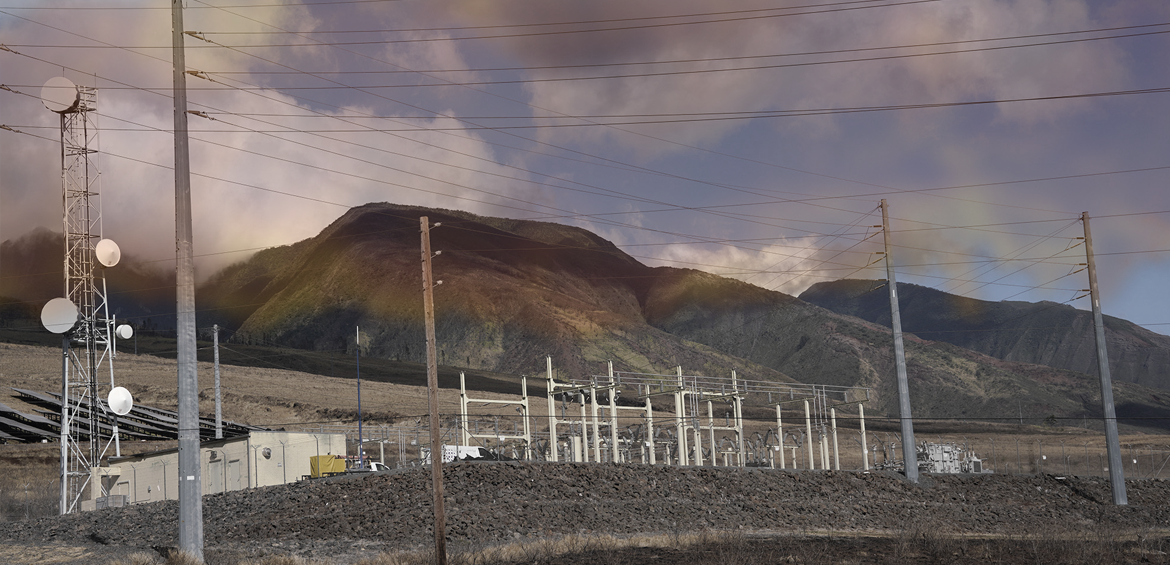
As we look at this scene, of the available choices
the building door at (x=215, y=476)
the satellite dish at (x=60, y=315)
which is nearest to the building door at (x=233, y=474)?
the building door at (x=215, y=476)

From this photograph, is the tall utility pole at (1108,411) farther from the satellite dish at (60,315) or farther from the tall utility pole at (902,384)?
the satellite dish at (60,315)

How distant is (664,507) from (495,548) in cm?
1136

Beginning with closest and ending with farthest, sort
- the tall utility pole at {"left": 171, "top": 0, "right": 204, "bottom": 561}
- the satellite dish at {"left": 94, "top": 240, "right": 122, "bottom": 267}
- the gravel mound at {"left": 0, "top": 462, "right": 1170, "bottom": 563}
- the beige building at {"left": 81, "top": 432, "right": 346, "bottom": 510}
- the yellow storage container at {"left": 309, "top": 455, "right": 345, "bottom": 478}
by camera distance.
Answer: the tall utility pole at {"left": 171, "top": 0, "right": 204, "bottom": 561}, the gravel mound at {"left": 0, "top": 462, "right": 1170, "bottom": 563}, the satellite dish at {"left": 94, "top": 240, "right": 122, "bottom": 267}, the beige building at {"left": 81, "top": 432, "right": 346, "bottom": 510}, the yellow storage container at {"left": 309, "top": 455, "right": 345, "bottom": 478}

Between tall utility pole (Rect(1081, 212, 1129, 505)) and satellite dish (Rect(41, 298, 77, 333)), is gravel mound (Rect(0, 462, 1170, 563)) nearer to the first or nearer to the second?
tall utility pole (Rect(1081, 212, 1129, 505))

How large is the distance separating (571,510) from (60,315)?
21.5 meters

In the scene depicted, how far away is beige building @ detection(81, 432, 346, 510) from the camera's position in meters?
46.8

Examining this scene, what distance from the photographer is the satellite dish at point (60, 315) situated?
37125mm

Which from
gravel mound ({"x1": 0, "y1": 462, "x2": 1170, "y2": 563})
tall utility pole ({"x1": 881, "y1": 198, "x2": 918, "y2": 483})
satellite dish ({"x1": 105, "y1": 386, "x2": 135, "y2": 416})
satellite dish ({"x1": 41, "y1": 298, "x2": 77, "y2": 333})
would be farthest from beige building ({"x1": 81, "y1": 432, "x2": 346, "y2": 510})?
tall utility pole ({"x1": 881, "y1": 198, "x2": 918, "y2": 483})

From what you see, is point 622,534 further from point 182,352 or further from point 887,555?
point 182,352

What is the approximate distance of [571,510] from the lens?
3441 cm

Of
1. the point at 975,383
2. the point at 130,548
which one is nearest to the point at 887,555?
the point at 130,548

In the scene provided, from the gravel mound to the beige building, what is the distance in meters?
8.30

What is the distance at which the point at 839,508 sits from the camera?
40.1m

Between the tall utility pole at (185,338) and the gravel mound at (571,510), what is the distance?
123 inches
